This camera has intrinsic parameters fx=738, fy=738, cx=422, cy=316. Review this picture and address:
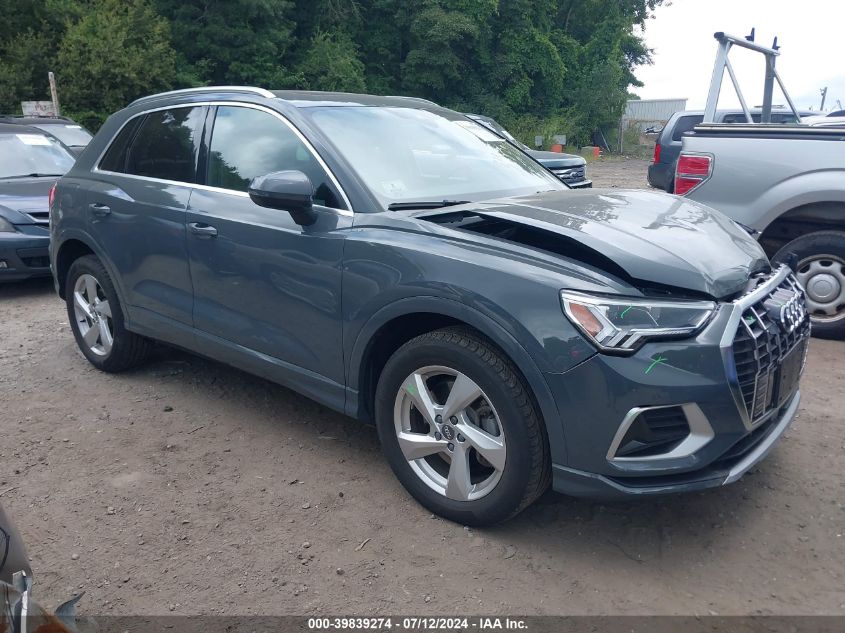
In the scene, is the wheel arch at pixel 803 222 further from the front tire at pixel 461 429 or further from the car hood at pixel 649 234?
the front tire at pixel 461 429

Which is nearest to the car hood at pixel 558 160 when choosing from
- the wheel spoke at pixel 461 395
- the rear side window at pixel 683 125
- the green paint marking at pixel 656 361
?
the rear side window at pixel 683 125

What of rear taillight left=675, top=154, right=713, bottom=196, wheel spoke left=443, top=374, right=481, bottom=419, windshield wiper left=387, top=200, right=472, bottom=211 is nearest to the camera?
wheel spoke left=443, top=374, right=481, bottom=419

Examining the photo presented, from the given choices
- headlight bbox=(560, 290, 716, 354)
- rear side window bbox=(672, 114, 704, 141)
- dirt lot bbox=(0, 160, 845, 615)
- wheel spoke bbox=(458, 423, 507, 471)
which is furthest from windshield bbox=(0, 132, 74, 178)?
rear side window bbox=(672, 114, 704, 141)

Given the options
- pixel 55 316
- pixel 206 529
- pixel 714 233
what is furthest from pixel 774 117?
pixel 206 529

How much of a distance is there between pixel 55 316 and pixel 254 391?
3017 millimetres

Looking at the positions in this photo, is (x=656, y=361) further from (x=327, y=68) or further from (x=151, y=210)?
(x=327, y=68)

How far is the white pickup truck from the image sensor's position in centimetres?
529

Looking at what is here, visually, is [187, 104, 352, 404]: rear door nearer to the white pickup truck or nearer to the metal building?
the white pickup truck

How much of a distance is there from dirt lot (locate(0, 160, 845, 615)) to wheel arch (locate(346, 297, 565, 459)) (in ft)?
1.63

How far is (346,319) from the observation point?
3289 mm

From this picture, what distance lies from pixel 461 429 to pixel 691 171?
3.66 m

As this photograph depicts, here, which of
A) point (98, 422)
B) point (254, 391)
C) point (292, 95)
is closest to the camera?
point (292, 95)

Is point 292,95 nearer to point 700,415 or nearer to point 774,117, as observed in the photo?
point 700,415

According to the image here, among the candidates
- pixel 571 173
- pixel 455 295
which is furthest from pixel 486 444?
pixel 571 173
